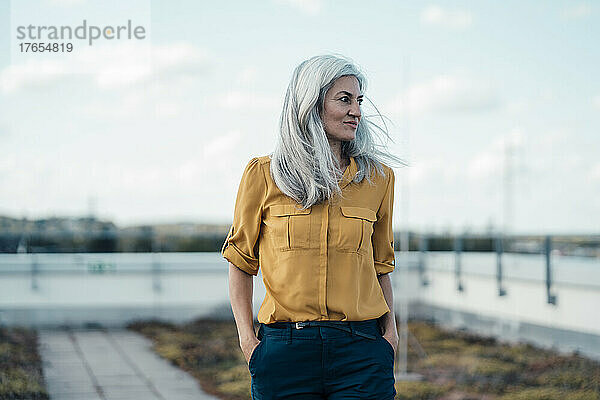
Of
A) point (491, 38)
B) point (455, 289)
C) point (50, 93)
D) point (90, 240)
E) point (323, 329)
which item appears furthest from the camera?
point (455, 289)

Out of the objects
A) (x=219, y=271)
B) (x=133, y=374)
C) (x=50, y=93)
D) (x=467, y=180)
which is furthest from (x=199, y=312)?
(x=467, y=180)

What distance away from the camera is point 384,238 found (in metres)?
1.47

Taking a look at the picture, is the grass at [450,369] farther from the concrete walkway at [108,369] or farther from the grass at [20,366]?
the grass at [20,366]

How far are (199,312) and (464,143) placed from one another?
1.61 m

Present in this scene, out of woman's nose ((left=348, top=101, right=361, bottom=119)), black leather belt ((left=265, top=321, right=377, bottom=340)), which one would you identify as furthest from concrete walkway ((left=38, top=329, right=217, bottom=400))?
woman's nose ((left=348, top=101, right=361, bottom=119))

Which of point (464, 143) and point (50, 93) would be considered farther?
point (464, 143)

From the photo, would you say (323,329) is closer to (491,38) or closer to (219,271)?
(219,271)

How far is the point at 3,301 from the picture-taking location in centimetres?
342

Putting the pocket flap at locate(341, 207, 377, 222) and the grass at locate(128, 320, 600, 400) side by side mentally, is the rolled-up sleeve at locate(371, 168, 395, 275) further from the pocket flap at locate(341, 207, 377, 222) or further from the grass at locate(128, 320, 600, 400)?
the grass at locate(128, 320, 600, 400)

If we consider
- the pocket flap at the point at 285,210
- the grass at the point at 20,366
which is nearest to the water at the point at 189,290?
the grass at the point at 20,366

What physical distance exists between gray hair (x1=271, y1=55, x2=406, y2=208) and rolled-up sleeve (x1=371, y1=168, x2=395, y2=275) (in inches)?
2.9

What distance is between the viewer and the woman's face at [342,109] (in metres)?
1.37

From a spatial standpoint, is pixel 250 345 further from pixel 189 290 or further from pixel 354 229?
pixel 189 290

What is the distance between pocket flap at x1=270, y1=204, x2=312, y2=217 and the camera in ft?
4.35
